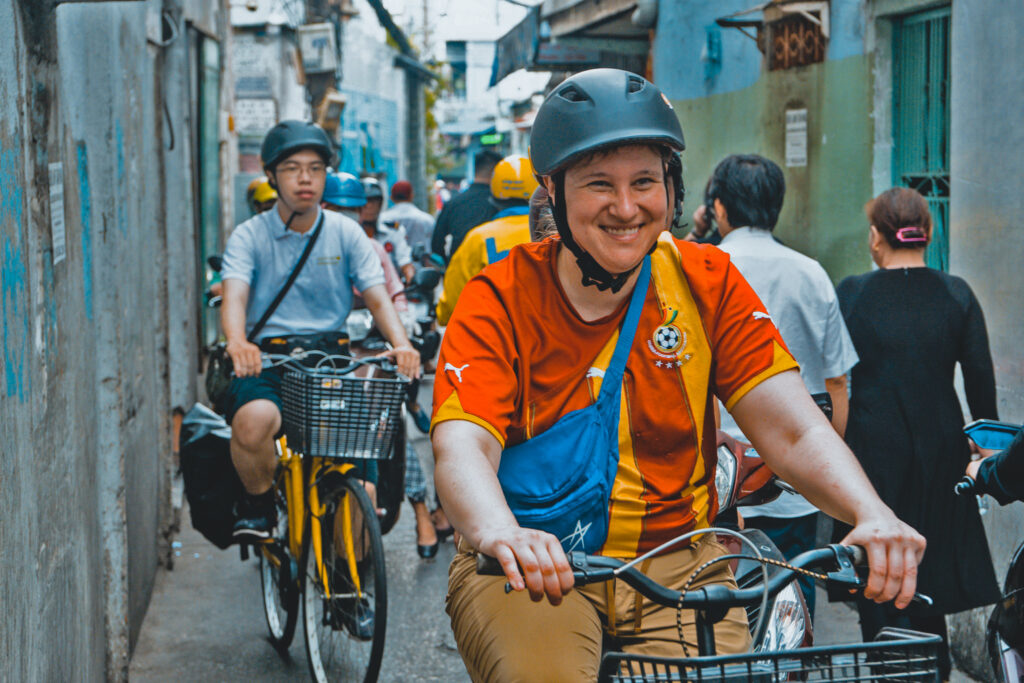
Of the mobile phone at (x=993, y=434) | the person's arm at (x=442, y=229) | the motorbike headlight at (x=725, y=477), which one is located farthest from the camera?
the person's arm at (x=442, y=229)

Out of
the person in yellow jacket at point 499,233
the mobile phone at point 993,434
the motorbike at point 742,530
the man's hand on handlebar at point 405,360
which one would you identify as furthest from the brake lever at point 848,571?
the person in yellow jacket at point 499,233

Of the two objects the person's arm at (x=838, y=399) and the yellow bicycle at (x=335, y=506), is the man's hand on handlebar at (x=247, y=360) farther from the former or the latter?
the person's arm at (x=838, y=399)

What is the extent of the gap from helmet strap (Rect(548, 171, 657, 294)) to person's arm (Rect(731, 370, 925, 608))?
365 mm

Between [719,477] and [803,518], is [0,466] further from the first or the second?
[803,518]

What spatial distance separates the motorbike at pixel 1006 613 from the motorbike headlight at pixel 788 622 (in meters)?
0.46

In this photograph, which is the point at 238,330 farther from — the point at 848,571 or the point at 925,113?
the point at 925,113

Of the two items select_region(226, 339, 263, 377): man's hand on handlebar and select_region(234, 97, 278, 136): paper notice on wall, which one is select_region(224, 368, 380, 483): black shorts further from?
select_region(234, 97, 278, 136): paper notice on wall

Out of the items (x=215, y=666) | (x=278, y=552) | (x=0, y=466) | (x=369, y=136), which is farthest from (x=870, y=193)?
(x=369, y=136)

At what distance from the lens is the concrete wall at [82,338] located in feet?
9.53

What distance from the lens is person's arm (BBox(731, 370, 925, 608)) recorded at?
2061mm

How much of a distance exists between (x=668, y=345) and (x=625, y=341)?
10cm

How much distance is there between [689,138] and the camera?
39.0 feet

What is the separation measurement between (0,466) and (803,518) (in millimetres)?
3017

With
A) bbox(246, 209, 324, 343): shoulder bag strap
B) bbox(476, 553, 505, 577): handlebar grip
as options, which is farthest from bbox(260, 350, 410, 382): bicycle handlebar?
bbox(476, 553, 505, 577): handlebar grip
